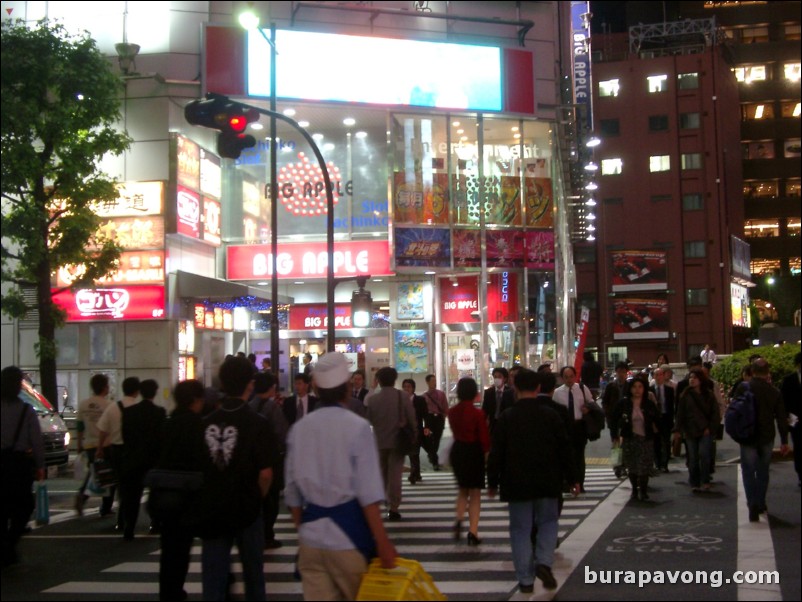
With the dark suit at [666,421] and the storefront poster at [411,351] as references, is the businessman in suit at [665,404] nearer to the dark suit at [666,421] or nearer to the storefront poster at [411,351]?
the dark suit at [666,421]

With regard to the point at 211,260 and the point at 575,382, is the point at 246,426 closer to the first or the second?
the point at 575,382

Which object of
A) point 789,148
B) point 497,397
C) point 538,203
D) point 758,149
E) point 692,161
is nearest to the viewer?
point 497,397

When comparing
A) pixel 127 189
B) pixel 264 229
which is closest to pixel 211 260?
pixel 264 229

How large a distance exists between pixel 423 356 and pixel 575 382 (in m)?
15.1

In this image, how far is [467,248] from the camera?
28047mm

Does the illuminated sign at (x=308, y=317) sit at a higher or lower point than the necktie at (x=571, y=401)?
higher

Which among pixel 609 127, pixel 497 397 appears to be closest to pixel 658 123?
pixel 609 127

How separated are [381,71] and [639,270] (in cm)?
4065

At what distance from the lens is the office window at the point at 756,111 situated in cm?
7481

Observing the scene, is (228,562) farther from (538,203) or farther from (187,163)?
(538,203)

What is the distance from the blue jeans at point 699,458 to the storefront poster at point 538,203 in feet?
51.8

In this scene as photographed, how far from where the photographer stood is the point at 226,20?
1023 inches

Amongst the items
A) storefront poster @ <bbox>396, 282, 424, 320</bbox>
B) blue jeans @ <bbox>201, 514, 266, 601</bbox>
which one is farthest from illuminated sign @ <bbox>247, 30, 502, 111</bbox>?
blue jeans @ <bbox>201, 514, 266, 601</bbox>

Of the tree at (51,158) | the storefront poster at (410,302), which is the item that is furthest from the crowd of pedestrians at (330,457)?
the storefront poster at (410,302)
